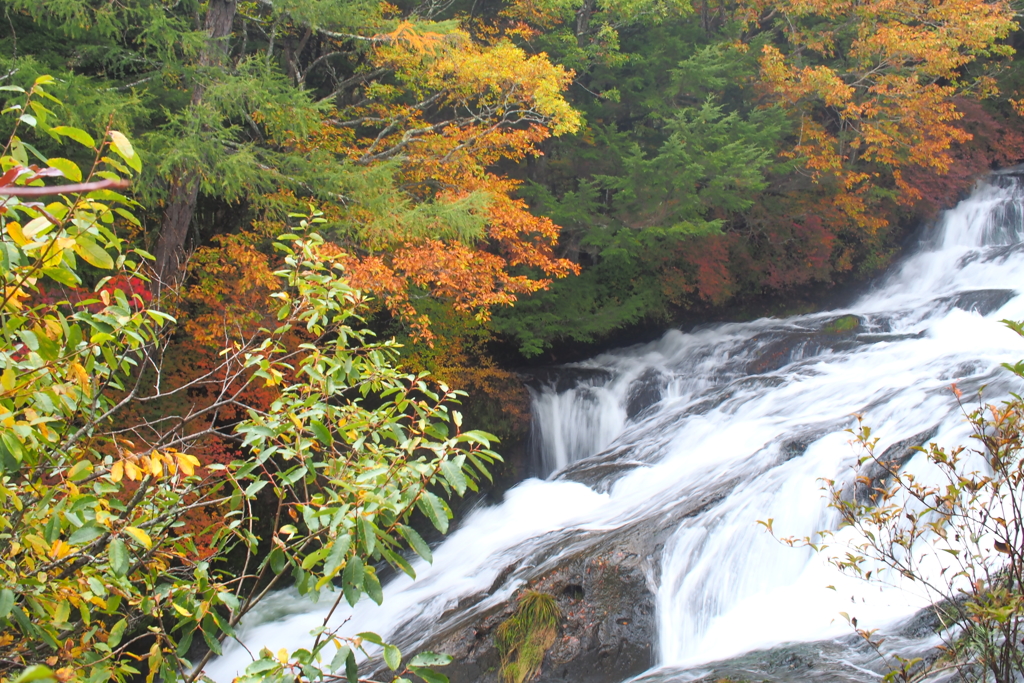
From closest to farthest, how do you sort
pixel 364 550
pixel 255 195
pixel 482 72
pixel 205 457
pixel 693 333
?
pixel 364 550 < pixel 205 457 < pixel 255 195 < pixel 482 72 < pixel 693 333

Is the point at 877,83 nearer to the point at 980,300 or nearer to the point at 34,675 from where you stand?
the point at 980,300

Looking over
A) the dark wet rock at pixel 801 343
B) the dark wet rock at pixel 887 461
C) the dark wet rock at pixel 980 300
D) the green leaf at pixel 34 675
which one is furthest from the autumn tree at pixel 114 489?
the dark wet rock at pixel 980 300

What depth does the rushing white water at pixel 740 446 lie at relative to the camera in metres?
5.46

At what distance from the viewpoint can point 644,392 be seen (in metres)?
11.9

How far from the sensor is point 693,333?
13.9 m

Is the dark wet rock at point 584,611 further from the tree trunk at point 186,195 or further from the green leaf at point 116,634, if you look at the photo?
the tree trunk at point 186,195

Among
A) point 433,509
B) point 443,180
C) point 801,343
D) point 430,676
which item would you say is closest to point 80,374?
point 433,509

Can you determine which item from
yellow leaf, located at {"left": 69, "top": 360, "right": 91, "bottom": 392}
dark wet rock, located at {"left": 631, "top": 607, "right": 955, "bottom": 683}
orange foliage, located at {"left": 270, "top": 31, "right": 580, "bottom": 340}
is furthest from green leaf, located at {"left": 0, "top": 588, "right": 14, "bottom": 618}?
orange foliage, located at {"left": 270, "top": 31, "right": 580, "bottom": 340}

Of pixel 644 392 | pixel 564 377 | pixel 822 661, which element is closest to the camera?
pixel 822 661

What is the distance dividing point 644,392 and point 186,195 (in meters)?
→ 7.68

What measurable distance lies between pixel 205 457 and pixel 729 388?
24.3 feet

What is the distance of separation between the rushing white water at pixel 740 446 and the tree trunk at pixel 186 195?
4.17 m

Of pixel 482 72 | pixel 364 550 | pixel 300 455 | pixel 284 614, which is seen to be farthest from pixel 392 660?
pixel 482 72

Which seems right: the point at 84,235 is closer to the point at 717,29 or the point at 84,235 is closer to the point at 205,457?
the point at 205,457
